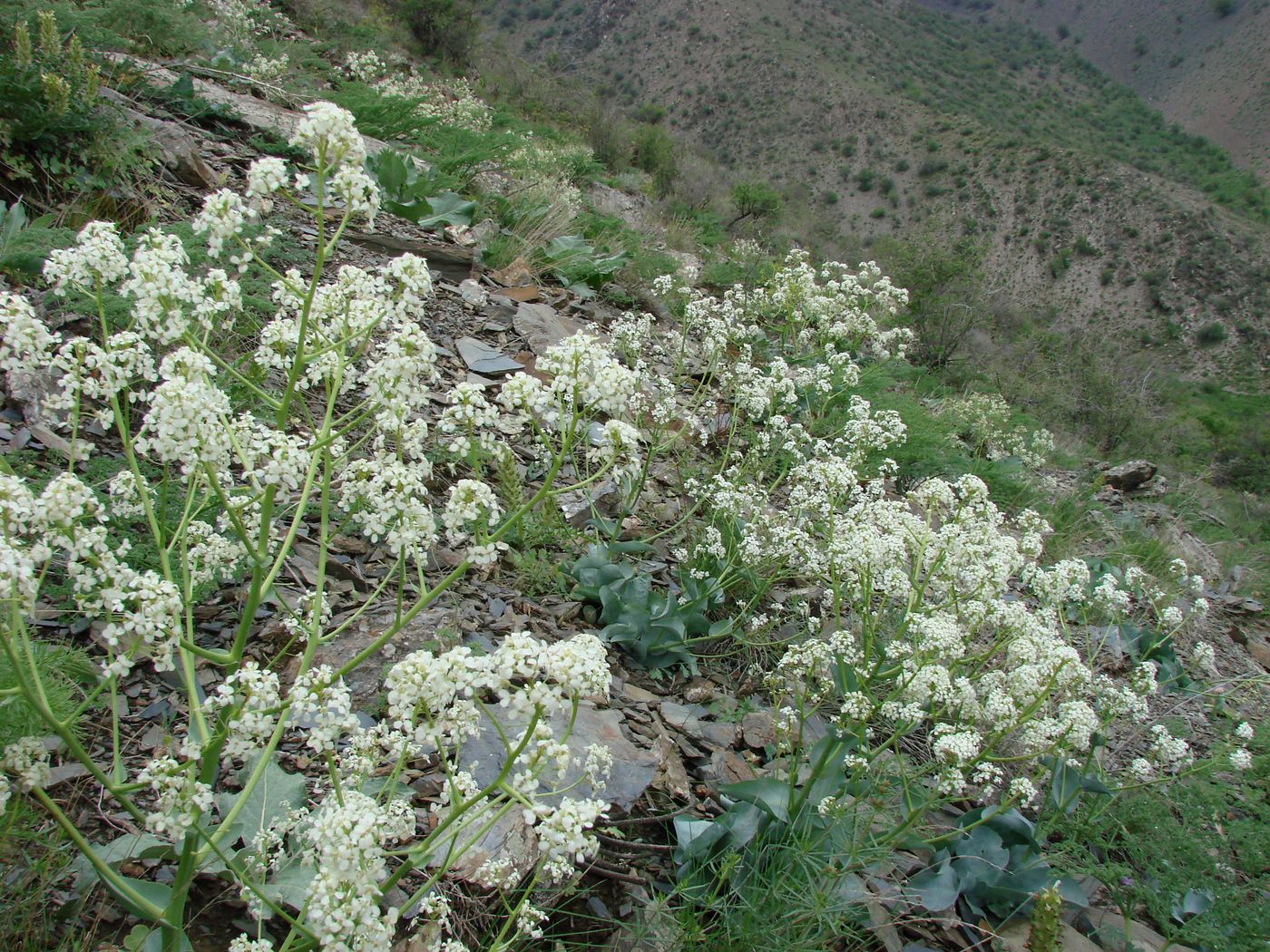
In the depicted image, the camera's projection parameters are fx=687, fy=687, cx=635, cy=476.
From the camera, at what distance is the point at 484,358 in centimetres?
447

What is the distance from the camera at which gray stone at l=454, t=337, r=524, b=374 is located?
4.37 metres

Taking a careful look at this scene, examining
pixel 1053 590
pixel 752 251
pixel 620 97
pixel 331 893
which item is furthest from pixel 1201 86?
pixel 331 893

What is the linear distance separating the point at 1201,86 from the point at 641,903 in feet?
192

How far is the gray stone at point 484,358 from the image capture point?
437cm

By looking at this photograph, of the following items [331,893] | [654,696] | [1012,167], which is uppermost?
[1012,167]

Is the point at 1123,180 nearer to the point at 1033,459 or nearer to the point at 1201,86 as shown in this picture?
the point at 1201,86

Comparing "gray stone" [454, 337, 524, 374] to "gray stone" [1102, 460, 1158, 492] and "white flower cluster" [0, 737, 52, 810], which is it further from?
"gray stone" [1102, 460, 1158, 492]

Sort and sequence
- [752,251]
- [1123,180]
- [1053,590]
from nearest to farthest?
[1053,590], [752,251], [1123,180]

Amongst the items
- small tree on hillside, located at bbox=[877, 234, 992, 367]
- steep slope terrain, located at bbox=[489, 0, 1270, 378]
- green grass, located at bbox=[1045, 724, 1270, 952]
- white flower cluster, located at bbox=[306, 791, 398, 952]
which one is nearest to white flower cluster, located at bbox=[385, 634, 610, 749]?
white flower cluster, located at bbox=[306, 791, 398, 952]

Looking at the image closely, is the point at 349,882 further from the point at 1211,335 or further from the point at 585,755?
the point at 1211,335

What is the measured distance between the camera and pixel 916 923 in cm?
248

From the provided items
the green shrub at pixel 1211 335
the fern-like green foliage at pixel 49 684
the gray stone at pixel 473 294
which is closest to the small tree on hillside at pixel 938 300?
the gray stone at pixel 473 294

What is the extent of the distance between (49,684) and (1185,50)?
63.9 m

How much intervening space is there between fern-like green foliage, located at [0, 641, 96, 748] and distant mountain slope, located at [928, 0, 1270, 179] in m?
49.7
